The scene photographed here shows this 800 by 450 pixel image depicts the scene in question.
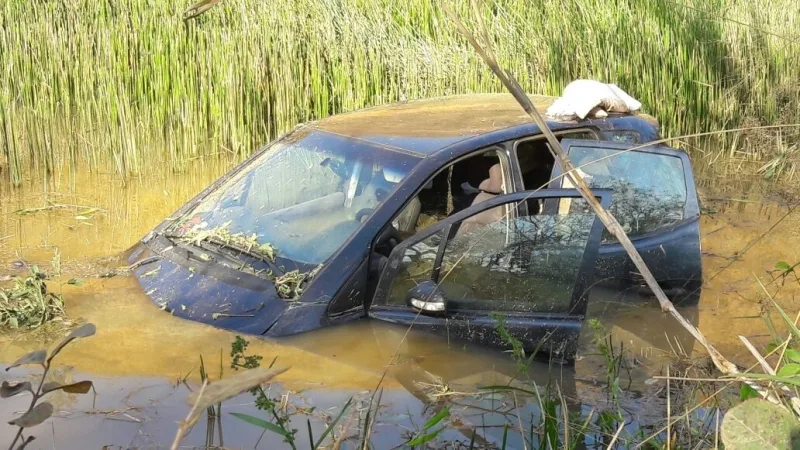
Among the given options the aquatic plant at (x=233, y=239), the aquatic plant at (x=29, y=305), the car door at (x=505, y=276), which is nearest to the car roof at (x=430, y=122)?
the car door at (x=505, y=276)

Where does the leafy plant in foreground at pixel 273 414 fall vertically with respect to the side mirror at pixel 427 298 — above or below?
below

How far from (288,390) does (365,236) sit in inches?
31.0

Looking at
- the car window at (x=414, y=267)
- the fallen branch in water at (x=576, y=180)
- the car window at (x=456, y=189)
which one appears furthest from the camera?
the car window at (x=456, y=189)

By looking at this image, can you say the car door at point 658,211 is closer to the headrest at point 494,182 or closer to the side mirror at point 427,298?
the headrest at point 494,182

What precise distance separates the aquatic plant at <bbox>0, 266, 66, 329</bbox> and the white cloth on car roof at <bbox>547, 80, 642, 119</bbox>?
279 cm

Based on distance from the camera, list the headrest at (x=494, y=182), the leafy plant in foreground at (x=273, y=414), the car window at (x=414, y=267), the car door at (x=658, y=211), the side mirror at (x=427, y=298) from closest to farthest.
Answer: the leafy plant in foreground at (x=273, y=414), the side mirror at (x=427, y=298), the car window at (x=414, y=267), the headrest at (x=494, y=182), the car door at (x=658, y=211)

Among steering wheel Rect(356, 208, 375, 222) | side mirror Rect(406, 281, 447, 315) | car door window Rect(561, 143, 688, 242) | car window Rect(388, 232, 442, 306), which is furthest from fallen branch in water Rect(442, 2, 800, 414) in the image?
car door window Rect(561, 143, 688, 242)

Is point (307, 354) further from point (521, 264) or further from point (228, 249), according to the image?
point (521, 264)

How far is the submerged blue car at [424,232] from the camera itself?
3848 millimetres

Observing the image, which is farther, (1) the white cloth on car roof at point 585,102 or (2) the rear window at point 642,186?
(1) the white cloth on car roof at point 585,102

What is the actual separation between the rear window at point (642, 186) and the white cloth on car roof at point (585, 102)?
12.7 inches

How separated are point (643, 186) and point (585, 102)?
56 centimetres

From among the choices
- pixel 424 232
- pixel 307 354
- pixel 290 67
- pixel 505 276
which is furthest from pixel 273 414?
pixel 290 67

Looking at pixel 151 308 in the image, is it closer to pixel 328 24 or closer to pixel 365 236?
pixel 365 236
